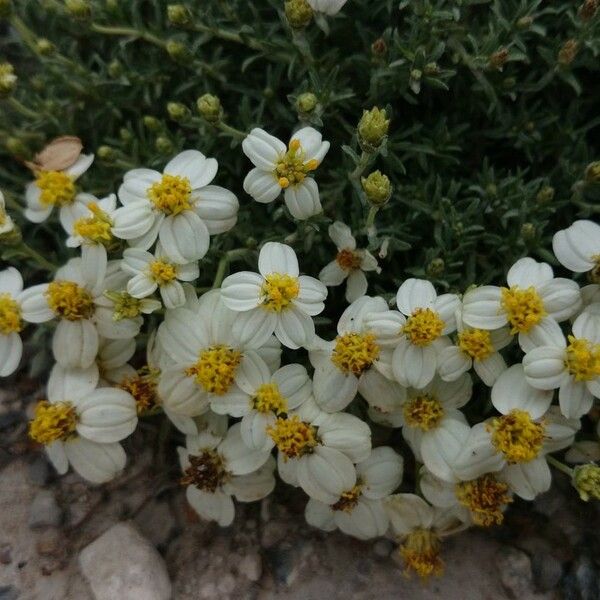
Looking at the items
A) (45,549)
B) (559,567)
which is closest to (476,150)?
(559,567)

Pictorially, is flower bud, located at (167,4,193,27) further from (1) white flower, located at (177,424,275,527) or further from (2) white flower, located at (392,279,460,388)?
(1) white flower, located at (177,424,275,527)

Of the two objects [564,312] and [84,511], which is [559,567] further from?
[84,511]

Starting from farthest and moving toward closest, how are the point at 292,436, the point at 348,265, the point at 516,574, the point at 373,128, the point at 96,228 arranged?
the point at 516,574 → the point at 348,265 → the point at 96,228 → the point at 292,436 → the point at 373,128

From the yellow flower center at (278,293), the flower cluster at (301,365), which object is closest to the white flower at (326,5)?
the flower cluster at (301,365)

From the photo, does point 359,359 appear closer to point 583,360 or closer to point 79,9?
point 583,360

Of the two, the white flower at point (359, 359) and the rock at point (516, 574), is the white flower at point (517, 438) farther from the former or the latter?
the rock at point (516, 574)

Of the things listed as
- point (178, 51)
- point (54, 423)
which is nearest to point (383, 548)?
point (54, 423)

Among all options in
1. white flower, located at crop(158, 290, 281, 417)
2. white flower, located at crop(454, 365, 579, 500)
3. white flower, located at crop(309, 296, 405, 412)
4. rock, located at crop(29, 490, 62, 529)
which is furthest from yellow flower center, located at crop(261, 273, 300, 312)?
rock, located at crop(29, 490, 62, 529)
